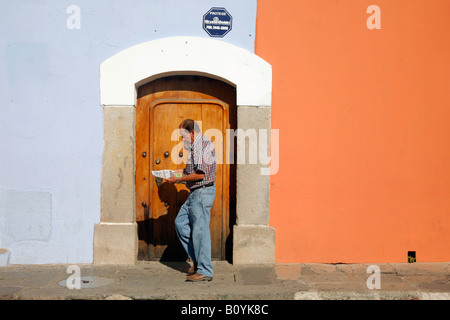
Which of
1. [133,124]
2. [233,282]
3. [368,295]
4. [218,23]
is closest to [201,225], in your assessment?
[233,282]

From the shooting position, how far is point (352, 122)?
21.0 ft

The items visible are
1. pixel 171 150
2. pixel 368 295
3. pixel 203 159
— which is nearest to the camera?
pixel 368 295

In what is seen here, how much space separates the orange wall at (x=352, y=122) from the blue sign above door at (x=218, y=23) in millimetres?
386

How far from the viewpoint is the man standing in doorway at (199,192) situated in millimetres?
5484

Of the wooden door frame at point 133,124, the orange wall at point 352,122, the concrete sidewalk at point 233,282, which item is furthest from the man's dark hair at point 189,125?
the concrete sidewalk at point 233,282

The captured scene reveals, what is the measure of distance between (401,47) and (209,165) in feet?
9.78

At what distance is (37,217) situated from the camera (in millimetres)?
6297

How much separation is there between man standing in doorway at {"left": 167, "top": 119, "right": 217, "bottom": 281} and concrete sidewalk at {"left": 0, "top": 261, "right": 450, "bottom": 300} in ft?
0.88

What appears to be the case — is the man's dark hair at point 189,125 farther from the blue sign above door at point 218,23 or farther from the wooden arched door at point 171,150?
the blue sign above door at point 218,23

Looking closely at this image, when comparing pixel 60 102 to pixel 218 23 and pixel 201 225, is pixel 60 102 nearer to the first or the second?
pixel 218 23

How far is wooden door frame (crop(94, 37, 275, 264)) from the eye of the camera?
247 inches

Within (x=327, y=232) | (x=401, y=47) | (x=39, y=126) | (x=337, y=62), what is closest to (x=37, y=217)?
(x=39, y=126)

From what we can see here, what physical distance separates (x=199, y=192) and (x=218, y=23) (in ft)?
7.30
